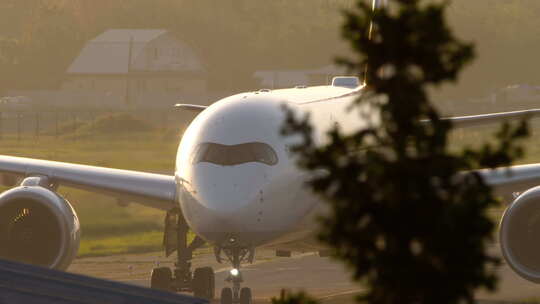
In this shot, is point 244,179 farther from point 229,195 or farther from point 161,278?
point 161,278

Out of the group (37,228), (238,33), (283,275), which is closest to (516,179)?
(283,275)

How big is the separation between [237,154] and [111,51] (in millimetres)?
79434

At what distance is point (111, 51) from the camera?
9956 centimetres

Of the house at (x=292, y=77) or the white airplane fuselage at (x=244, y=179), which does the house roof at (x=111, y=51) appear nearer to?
the house at (x=292, y=77)

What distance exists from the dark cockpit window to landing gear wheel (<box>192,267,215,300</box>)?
12.3 feet

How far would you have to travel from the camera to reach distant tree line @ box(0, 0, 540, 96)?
72750 millimetres

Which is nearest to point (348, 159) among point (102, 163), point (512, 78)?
point (102, 163)

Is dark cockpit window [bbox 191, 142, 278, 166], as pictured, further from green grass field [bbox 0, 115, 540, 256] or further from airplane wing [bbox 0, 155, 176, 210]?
green grass field [bbox 0, 115, 540, 256]

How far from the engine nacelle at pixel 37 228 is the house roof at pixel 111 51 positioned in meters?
71.1

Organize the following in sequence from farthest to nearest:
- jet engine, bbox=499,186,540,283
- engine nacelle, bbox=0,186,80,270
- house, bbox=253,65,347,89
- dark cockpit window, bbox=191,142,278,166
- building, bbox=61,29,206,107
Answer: building, bbox=61,29,206,107
house, bbox=253,65,347,89
jet engine, bbox=499,186,540,283
engine nacelle, bbox=0,186,80,270
dark cockpit window, bbox=191,142,278,166

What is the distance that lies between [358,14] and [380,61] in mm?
286

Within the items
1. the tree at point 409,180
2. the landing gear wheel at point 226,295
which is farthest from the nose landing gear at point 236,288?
the tree at point 409,180

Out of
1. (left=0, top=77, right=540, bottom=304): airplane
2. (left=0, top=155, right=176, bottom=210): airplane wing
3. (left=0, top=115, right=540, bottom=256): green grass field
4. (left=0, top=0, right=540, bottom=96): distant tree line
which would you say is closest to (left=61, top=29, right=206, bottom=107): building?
(left=0, top=0, right=540, bottom=96): distant tree line

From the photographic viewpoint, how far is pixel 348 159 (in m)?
7.19
